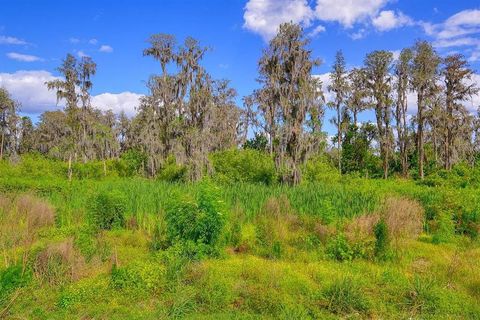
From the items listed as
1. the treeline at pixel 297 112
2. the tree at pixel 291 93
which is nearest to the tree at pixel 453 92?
the treeline at pixel 297 112

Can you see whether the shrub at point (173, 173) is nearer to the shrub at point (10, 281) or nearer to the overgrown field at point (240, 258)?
the overgrown field at point (240, 258)

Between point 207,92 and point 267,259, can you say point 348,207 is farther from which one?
point 207,92

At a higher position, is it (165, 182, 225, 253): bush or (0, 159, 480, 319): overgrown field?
(165, 182, 225, 253): bush

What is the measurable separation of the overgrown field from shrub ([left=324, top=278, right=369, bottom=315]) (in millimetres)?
22

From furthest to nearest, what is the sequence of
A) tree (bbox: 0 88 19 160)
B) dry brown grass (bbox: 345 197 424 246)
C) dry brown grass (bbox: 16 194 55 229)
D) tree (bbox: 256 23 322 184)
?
tree (bbox: 0 88 19 160), tree (bbox: 256 23 322 184), dry brown grass (bbox: 16 194 55 229), dry brown grass (bbox: 345 197 424 246)

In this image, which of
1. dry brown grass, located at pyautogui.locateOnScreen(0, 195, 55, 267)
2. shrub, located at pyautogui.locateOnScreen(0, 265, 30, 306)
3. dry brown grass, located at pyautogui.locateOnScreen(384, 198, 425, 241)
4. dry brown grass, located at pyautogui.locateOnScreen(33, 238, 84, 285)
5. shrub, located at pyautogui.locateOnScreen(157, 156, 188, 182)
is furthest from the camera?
shrub, located at pyautogui.locateOnScreen(157, 156, 188, 182)

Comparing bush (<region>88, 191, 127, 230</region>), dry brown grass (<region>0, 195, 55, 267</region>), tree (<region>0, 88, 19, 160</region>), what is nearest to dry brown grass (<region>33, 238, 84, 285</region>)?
dry brown grass (<region>0, 195, 55, 267</region>)

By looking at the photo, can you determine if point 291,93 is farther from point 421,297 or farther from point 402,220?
point 421,297

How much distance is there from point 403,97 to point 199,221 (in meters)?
28.2

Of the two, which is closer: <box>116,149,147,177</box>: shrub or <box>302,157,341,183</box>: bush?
<box>302,157,341,183</box>: bush

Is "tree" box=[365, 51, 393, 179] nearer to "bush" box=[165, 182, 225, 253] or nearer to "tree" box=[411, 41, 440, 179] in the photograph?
"tree" box=[411, 41, 440, 179]

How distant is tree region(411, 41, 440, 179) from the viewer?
30.1 meters

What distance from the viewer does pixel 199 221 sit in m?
8.88

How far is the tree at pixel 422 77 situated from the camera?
30.1m
